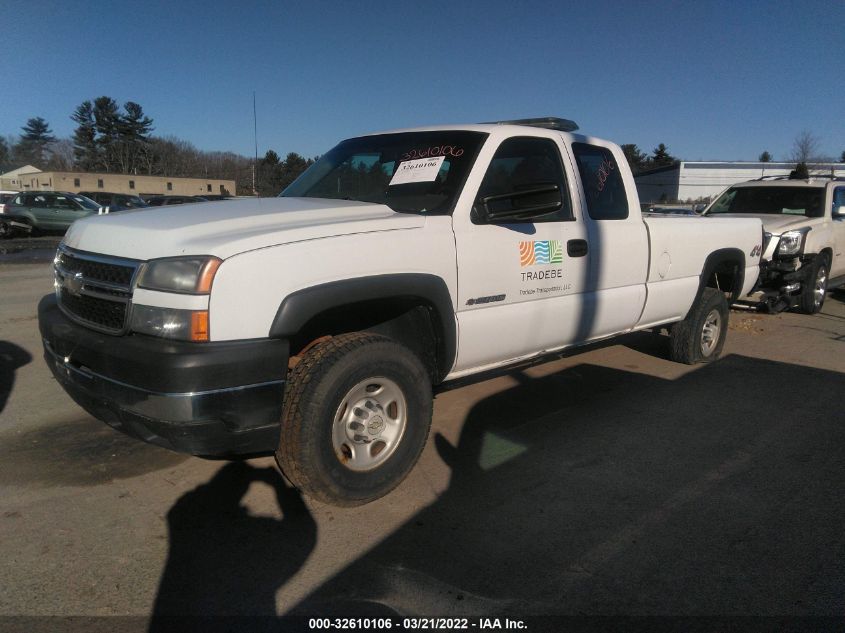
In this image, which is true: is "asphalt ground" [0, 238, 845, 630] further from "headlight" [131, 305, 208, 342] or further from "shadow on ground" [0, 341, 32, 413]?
"headlight" [131, 305, 208, 342]

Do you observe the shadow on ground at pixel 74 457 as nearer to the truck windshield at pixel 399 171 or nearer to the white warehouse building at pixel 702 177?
the truck windshield at pixel 399 171

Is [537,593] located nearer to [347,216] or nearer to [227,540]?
[227,540]

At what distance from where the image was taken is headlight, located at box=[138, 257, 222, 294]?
8.36 ft

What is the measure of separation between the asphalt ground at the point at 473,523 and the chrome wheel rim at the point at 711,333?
3.78 ft

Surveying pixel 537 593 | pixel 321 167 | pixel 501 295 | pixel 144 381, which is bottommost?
pixel 537 593

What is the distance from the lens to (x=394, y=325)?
3574mm

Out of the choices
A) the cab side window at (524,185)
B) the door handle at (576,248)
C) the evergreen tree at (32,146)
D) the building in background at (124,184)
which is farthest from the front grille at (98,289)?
the evergreen tree at (32,146)

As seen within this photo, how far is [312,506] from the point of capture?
10.6 feet

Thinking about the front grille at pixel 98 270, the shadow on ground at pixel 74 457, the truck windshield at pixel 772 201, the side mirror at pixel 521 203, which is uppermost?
the truck windshield at pixel 772 201

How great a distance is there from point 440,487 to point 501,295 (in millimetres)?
1163

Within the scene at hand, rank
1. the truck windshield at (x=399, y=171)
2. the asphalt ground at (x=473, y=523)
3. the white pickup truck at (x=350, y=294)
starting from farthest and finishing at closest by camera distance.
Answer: the truck windshield at (x=399, y=171) < the white pickup truck at (x=350, y=294) < the asphalt ground at (x=473, y=523)

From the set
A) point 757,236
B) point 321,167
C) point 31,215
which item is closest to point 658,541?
point 321,167

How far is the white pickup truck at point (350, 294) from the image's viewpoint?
261 cm

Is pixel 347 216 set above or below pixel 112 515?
above
